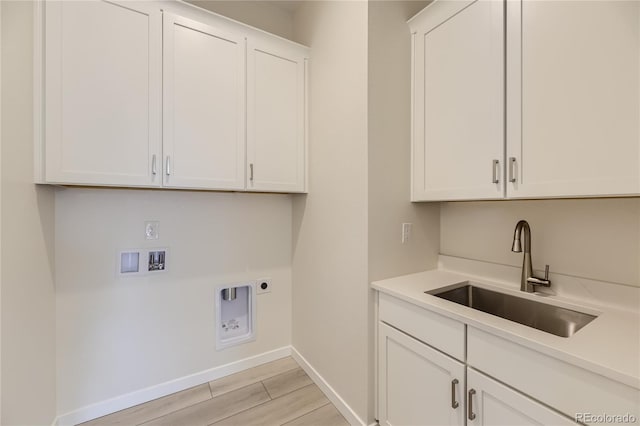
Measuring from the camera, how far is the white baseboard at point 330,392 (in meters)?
1.62

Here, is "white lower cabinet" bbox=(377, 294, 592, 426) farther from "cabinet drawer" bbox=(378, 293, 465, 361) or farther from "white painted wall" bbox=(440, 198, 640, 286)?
"white painted wall" bbox=(440, 198, 640, 286)

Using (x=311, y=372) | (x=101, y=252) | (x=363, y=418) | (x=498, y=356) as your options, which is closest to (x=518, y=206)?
(x=498, y=356)

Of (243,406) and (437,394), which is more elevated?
(437,394)

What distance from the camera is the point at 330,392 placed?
5.99 ft

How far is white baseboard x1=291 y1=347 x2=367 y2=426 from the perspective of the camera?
162 centimetres

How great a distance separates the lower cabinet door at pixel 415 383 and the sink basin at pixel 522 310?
31cm

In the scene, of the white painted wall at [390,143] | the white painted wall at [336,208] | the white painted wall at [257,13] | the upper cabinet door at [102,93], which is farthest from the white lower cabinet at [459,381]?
the white painted wall at [257,13]

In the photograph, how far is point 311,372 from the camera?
2051mm

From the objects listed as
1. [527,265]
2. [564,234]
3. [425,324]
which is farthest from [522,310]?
[425,324]

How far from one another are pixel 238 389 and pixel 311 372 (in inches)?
20.8

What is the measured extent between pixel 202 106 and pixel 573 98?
5.95 ft

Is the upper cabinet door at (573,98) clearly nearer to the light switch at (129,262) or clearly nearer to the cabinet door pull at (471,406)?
the cabinet door pull at (471,406)

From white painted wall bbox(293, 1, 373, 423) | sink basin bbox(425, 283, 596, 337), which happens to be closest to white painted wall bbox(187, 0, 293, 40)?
white painted wall bbox(293, 1, 373, 423)

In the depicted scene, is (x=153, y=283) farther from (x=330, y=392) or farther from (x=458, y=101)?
(x=458, y=101)
